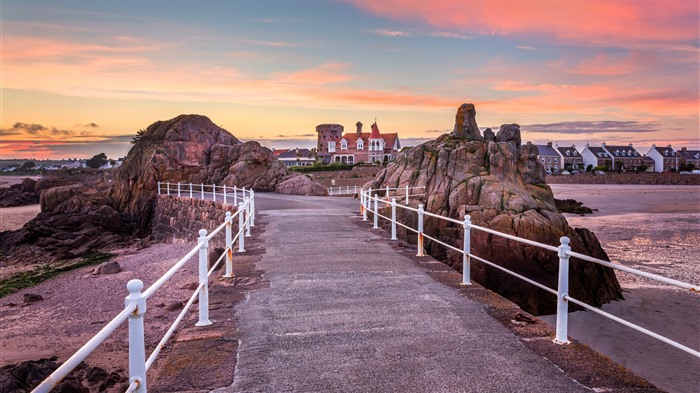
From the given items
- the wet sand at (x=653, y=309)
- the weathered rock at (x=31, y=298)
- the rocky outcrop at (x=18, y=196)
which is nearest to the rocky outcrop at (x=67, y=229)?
the weathered rock at (x=31, y=298)

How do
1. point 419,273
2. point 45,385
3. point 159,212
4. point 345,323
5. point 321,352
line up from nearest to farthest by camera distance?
point 45,385 < point 321,352 < point 345,323 < point 419,273 < point 159,212

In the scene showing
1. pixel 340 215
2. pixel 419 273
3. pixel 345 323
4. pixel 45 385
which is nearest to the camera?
pixel 45 385

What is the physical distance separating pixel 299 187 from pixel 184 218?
10.7 meters

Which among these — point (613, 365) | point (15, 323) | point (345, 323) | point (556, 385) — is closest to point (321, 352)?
point (345, 323)

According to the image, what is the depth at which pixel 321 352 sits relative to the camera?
4.99 meters

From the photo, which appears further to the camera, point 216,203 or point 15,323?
point 216,203

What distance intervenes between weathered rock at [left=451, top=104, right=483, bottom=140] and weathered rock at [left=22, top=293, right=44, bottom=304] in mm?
24376

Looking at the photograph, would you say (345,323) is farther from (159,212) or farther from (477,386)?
(159,212)

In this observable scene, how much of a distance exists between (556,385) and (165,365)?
3569mm

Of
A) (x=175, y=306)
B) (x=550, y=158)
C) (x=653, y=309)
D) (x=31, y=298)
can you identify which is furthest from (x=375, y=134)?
(x=175, y=306)

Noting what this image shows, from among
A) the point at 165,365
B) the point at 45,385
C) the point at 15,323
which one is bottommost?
the point at 15,323

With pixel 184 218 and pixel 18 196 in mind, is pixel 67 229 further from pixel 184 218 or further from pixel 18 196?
pixel 18 196

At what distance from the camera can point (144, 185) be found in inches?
1474

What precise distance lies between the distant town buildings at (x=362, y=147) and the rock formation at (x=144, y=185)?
53.3 metres
